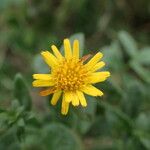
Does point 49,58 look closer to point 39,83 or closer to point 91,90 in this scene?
point 39,83

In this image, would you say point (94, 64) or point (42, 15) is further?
point (42, 15)

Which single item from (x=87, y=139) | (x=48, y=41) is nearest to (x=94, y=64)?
(x=87, y=139)

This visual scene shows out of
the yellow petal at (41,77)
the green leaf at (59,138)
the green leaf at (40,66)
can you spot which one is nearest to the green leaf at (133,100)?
the green leaf at (59,138)

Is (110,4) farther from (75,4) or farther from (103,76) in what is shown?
(103,76)

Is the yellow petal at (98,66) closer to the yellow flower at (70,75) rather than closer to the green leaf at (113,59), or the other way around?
the yellow flower at (70,75)

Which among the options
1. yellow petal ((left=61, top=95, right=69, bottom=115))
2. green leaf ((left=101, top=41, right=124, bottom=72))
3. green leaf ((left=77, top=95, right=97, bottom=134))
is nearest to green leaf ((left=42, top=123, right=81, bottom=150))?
green leaf ((left=77, top=95, right=97, bottom=134))

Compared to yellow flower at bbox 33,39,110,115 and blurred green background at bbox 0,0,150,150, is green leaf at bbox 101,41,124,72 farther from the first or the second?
yellow flower at bbox 33,39,110,115
